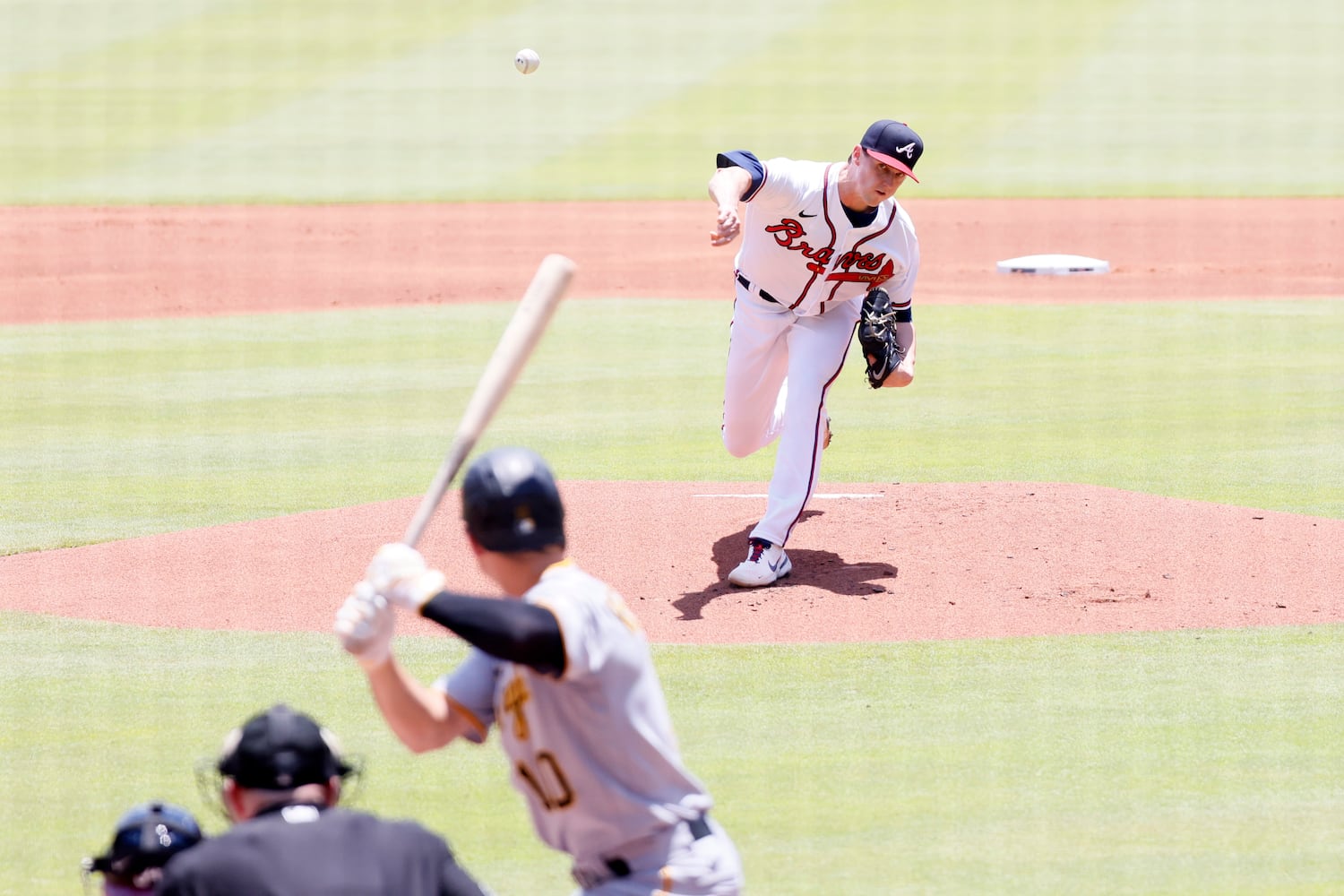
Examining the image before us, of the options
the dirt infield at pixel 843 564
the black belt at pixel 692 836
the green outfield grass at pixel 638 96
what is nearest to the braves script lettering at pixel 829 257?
the dirt infield at pixel 843 564

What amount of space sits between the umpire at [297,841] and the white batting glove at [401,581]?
271 mm

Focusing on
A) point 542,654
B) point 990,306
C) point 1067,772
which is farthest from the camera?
point 990,306

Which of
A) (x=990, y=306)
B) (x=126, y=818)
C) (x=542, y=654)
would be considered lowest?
(x=990, y=306)

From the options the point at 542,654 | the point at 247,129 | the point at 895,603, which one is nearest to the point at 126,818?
the point at 542,654

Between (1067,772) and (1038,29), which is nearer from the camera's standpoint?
(1067,772)

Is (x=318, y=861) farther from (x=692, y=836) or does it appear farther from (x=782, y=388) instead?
(x=782, y=388)

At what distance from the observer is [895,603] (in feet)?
26.9

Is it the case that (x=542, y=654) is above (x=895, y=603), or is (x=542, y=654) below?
above

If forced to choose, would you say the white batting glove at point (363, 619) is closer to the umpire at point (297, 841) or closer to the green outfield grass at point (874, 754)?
the umpire at point (297, 841)

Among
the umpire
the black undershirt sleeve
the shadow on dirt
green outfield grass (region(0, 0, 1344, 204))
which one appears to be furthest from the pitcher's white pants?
green outfield grass (region(0, 0, 1344, 204))

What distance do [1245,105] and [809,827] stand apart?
33.0m

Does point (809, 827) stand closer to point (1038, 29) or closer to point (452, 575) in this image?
point (452, 575)

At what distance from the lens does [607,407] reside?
13.5 metres

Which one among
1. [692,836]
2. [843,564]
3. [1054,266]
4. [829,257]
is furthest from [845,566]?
[1054,266]
